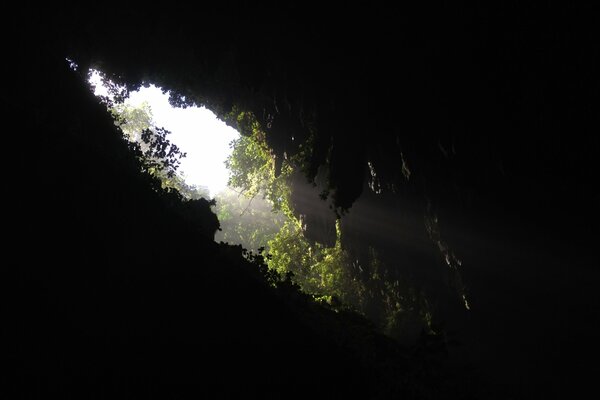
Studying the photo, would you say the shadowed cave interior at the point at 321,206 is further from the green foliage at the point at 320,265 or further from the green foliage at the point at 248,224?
the green foliage at the point at 248,224

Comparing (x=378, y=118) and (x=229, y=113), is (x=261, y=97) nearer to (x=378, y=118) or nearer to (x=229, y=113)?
(x=229, y=113)

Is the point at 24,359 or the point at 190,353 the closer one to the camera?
the point at 24,359

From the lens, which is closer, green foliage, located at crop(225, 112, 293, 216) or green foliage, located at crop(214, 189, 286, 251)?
green foliage, located at crop(225, 112, 293, 216)

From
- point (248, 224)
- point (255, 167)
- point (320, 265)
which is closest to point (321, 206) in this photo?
point (320, 265)

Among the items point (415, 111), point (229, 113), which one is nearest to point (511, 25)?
point (415, 111)

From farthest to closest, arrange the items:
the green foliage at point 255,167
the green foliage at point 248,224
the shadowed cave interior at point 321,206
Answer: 1. the green foliage at point 248,224
2. the green foliage at point 255,167
3. the shadowed cave interior at point 321,206

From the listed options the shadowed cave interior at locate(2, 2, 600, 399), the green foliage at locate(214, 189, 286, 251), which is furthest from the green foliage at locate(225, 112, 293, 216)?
the green foliage at locate(214, 189, 286, 251)

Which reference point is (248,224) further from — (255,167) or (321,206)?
(321,206)

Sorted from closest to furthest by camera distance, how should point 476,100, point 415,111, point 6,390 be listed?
point 6,390, point 476,100, point 415,111

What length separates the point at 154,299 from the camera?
5.08 metres

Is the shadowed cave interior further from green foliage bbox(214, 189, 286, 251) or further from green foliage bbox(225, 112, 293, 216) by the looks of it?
green foliage bbox(214, 189, 286, 251)

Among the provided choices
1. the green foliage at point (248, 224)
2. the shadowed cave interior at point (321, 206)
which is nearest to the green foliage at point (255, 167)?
the shadowed cave interior at point (321, 206)

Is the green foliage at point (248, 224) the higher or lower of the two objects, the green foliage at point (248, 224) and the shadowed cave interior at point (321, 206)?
the higher

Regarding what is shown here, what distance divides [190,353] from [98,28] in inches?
535
